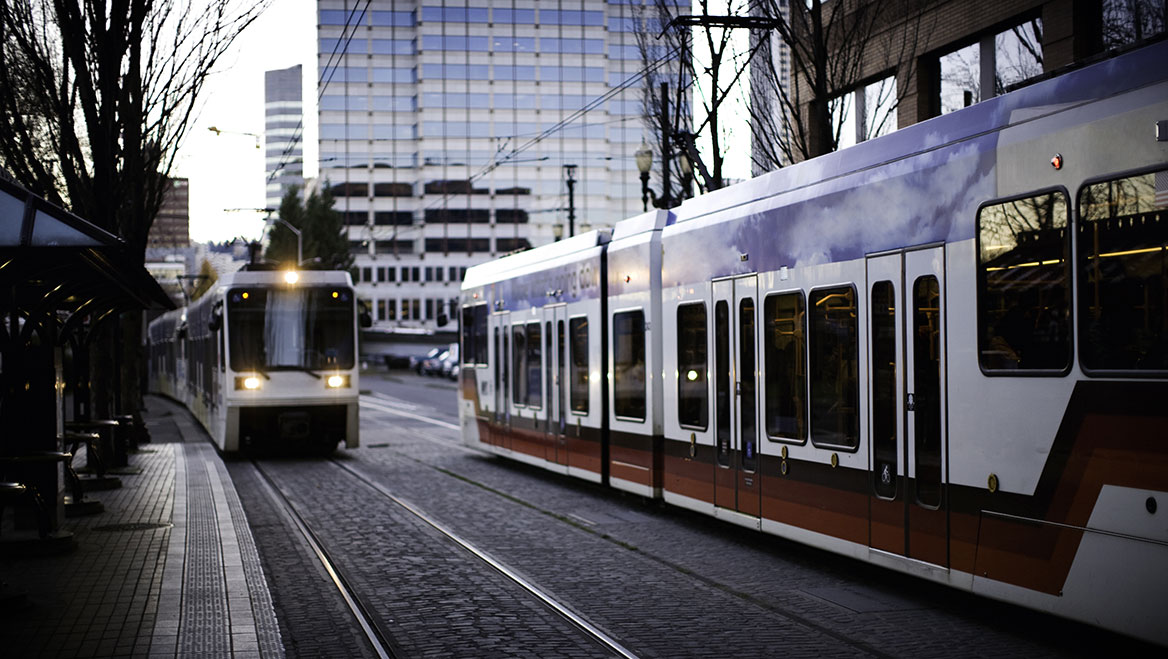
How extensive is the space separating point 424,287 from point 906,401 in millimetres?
102161

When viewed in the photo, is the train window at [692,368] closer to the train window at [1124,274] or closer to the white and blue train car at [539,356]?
the white and blue train car at [539,356]

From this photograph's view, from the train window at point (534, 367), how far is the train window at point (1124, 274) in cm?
1122

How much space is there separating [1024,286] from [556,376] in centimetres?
992

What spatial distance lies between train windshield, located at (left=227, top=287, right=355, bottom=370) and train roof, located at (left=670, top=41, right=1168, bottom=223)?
11888mm

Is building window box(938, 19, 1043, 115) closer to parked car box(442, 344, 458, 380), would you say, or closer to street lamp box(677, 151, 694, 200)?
street lamp box(677, 151, 694, 200)

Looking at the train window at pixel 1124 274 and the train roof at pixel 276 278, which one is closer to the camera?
the train window at pixel 1124 274

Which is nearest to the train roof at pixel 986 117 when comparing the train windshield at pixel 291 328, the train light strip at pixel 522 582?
the train light strip at pixel 522 582

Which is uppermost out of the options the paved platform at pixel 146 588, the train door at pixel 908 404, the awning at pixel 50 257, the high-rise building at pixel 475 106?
the high-rise building at pixel 475 106

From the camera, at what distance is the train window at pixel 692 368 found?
12.4 meters

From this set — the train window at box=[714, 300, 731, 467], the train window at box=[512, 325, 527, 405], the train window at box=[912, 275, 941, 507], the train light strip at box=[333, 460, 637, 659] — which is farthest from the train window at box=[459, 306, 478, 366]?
the train window at box=[912, 275, 941, 507]

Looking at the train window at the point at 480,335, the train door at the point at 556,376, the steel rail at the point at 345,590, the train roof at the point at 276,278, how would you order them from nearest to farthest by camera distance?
1. the steel rail at the point at 345,590
2. the train door at the point at 556,376
3. the train window at the point at 480,335
4. the train roof at the point at 276,278

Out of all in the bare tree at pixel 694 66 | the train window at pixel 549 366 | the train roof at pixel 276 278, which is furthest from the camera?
the train roof at pixel 276 278

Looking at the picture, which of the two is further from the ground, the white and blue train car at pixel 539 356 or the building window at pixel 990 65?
the building window at pixel 990 65

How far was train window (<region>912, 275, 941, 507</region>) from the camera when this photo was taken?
8.38 meters
